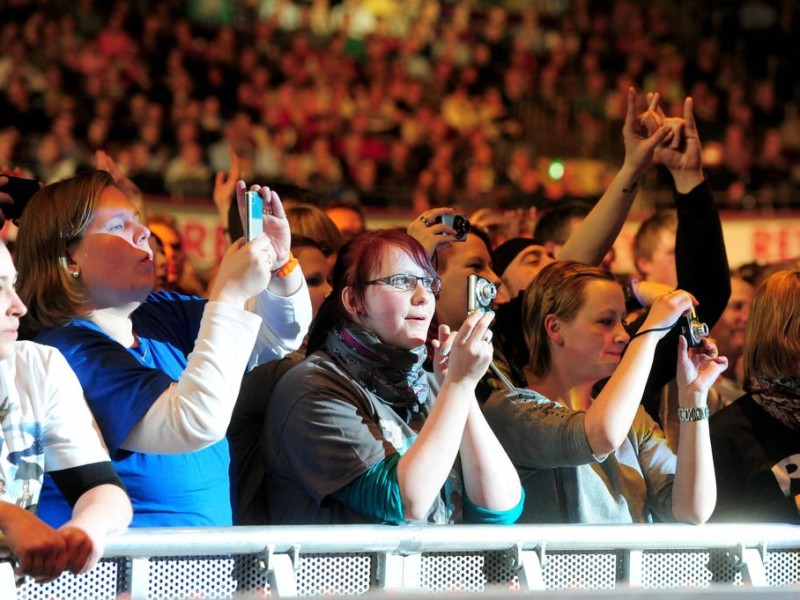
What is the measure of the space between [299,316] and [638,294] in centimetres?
135

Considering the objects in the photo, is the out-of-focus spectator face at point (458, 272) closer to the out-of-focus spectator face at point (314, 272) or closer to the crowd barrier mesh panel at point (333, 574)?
the out-of-focus spectator face at point (314, 272)

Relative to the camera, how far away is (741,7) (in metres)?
14.0

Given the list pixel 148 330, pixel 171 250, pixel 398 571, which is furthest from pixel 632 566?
pixel 171 250

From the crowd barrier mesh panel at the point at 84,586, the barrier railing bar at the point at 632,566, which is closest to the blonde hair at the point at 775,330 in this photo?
the barrier railing bar at the point at 632,566

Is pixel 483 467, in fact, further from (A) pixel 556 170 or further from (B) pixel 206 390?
(A) pixel 556 170

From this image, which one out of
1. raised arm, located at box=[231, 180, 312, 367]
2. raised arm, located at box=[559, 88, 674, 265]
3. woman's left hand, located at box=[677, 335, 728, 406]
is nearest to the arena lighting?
raised arm, located at box=[559, 88, 674, 265]

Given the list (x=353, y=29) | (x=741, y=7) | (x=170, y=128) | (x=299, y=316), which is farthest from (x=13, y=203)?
(x=741, y=7)

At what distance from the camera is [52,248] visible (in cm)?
264

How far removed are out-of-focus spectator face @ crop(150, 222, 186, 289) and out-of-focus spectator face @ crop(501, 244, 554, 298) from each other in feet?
4.05

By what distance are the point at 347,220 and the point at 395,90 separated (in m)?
7.42

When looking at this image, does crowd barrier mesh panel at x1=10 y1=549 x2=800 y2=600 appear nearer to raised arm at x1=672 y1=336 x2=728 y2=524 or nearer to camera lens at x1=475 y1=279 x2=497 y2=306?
raised arm at x1=672 y1=336 x2=728 y2=524

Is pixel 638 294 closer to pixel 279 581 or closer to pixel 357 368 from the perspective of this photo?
pixel 357 368

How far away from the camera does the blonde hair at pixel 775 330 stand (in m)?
3.25

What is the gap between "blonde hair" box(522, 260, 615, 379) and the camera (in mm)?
3198
